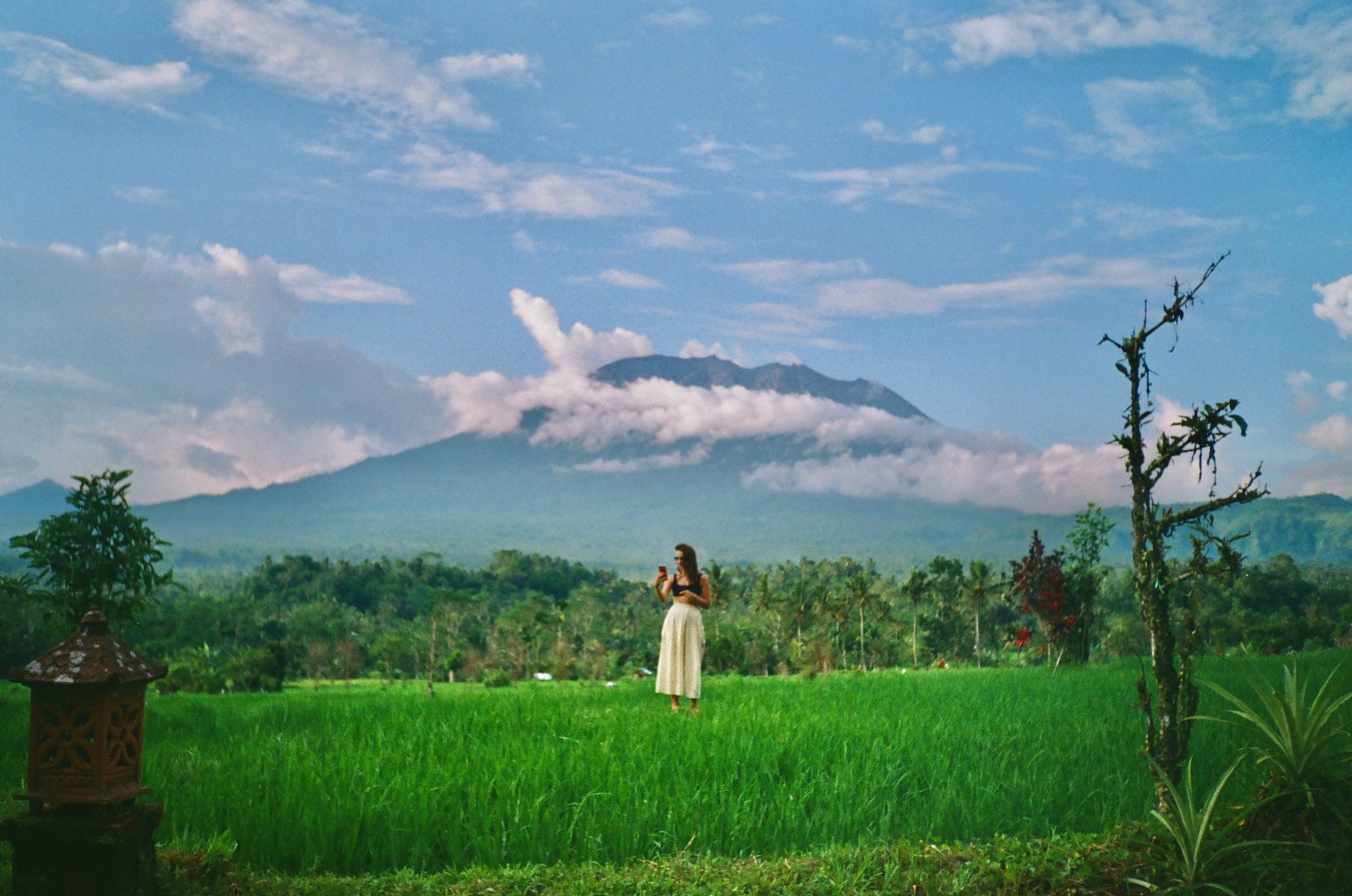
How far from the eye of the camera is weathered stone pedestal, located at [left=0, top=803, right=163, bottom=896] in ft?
13.5

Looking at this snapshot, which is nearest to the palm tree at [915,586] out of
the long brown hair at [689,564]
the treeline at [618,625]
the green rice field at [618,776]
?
the treeline at [618,625]

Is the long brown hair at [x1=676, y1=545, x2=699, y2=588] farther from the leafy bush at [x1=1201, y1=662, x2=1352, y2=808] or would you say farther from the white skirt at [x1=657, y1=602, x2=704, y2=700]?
the leafy bush at [x1=1201, y1=662, x2=1352, y2=808]

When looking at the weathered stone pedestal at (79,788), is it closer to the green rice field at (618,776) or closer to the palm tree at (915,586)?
the green rice field at (618,776)

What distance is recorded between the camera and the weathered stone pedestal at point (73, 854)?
4.11 metres

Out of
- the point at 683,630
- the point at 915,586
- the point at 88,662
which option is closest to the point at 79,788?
the point at 88,662

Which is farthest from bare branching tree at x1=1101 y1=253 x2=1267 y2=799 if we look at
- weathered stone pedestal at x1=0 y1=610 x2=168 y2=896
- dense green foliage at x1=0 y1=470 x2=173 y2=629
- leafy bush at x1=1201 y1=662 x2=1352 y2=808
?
dense green foliage at x1=0 y1=470 x2=173 y2=629

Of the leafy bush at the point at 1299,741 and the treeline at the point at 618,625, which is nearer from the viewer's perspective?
the leafy bush at the point at 1299,741

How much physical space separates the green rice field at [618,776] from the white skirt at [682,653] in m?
0.32

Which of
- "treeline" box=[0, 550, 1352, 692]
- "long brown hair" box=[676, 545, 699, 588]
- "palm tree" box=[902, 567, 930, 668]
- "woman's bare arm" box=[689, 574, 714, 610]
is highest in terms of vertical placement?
"long brown hair" box=[676, 545, 699, 588]

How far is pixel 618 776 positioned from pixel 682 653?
4034 mm

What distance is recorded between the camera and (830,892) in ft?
15.0

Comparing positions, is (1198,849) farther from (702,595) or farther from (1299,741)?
(702,595)

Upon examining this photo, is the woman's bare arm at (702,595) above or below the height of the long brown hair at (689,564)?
below

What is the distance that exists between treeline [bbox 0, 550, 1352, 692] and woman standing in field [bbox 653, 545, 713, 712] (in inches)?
306
